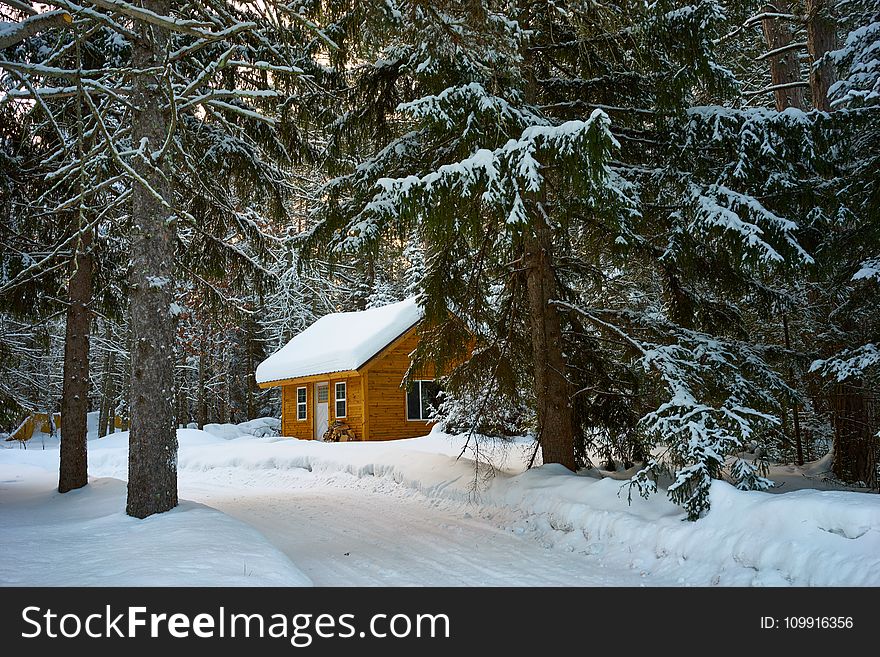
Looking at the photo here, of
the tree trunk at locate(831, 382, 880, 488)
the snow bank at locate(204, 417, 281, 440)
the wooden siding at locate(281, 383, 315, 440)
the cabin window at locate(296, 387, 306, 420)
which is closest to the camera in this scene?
the tree trunk at locate(831, 382, 880, 488)

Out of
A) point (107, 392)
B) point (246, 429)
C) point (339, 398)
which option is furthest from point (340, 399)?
point (107, 392)

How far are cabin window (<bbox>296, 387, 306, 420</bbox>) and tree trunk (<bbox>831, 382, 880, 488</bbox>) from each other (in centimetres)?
1969

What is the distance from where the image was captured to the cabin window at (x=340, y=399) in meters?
23.5

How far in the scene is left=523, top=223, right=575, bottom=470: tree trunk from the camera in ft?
32.0

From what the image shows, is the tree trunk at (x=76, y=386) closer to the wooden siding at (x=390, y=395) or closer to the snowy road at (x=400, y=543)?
the snowy road at (x=400, y=543)

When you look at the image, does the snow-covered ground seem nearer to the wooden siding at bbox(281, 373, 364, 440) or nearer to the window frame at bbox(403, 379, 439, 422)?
the wooden siding at bbox(281, 373, 364, 440)

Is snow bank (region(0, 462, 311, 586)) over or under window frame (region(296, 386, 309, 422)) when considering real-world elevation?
under

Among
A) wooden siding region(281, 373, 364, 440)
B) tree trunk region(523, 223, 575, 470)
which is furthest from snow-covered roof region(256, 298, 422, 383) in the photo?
tree trunk region(523, 223, 575, 470)

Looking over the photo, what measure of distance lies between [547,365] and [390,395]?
1347cm

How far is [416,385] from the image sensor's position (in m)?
23.5
